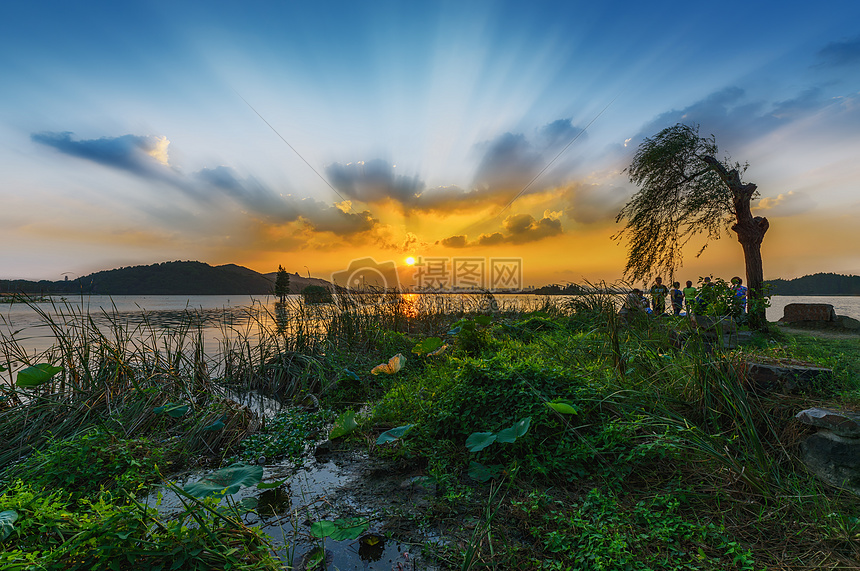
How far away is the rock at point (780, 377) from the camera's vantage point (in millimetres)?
3184

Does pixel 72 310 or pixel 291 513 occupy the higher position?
pixel 72 310

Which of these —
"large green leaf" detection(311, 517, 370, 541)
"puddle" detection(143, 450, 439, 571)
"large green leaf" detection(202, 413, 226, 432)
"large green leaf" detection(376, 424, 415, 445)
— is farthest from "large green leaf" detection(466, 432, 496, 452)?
"large green leaf" detection(202, 413, 226, 432)

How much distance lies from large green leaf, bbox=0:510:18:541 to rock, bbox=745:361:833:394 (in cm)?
478

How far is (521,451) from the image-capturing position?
115 inches

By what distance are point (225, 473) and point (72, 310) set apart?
4366 millimetres

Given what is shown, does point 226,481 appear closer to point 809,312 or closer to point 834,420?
point 834,420

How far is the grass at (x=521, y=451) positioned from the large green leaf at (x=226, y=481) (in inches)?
5.3

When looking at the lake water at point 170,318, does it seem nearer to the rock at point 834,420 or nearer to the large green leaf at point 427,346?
the large green leaf at point 427,346

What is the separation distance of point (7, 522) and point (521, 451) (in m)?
2.85

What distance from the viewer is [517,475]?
273cm

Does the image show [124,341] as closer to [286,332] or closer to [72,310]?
[72,310]

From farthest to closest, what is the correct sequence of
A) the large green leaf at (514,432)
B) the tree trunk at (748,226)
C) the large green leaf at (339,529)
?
the tree trunk at (748,226), the large green leaf at (514,432), the large green leaf at (339,529)

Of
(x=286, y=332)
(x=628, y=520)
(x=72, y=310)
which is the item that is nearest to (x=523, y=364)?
(x=628, y=520)

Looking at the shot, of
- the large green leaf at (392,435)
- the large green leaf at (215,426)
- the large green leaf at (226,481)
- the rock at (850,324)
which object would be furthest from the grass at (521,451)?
the rock at (850,324)
